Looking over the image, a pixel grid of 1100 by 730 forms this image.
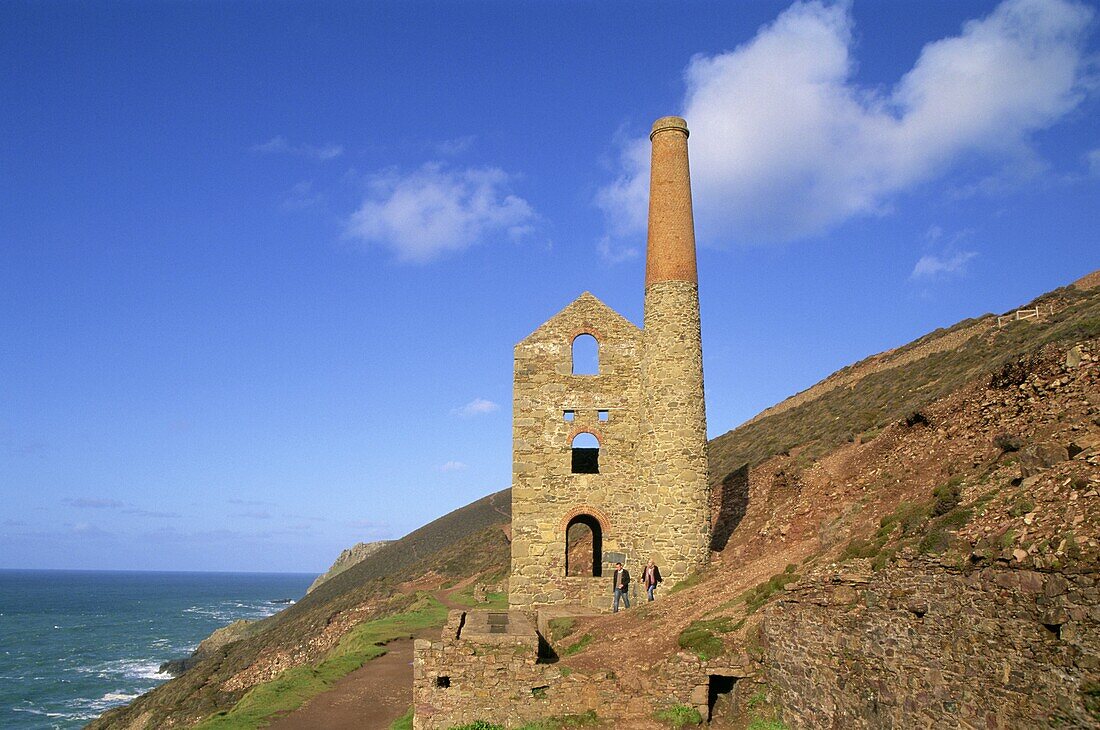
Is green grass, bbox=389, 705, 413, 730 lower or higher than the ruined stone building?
lower

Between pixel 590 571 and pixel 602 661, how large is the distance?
11442mm

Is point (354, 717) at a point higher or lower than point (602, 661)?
lower

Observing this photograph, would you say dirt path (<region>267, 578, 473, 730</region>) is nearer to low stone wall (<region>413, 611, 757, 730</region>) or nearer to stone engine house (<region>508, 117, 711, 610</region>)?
low stone wall (<region>413, 611, 757, 730</region>)

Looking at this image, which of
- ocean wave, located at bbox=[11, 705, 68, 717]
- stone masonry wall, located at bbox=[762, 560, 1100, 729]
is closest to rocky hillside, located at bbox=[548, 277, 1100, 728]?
stone masonry wall, located at bbox=[762, 560, 1100, 729]

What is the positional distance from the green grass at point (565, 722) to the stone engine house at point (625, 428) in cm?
704

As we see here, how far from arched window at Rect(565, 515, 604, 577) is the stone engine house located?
1.36 meters

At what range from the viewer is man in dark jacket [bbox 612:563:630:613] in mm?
19766

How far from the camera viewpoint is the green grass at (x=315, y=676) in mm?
15192

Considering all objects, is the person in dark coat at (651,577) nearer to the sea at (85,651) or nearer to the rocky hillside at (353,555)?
the sea at (85,651)

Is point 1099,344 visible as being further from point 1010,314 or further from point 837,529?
point 1010,314

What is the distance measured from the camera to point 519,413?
857 inches

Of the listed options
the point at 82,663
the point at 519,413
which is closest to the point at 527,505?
the point at 519,413

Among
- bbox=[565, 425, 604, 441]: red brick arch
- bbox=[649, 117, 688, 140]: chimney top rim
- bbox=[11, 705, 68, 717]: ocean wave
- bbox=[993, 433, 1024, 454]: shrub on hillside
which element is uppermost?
bbox=[649, 117, 688, 140]: chimney top rim

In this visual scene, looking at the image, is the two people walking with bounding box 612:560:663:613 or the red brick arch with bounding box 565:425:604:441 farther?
the red brick arch with bounding box 565:425:604:441
